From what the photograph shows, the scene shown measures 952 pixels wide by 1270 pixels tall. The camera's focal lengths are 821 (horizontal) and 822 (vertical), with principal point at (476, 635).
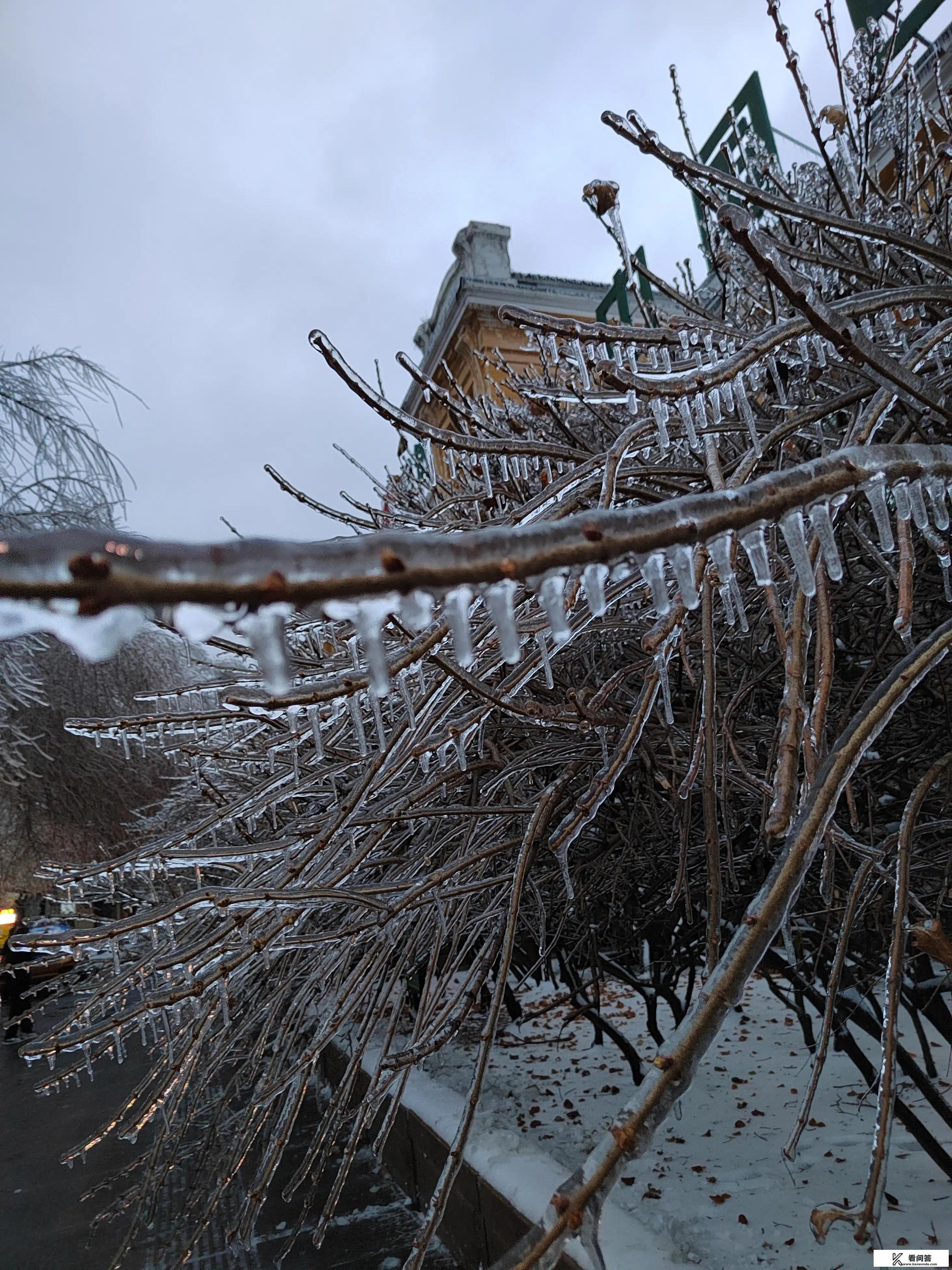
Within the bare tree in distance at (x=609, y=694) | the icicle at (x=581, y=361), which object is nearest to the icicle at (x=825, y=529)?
the bare tree in distance at (x=609, y=694)

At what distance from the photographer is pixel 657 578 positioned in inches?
31.0

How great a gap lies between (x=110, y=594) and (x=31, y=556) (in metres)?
0.05

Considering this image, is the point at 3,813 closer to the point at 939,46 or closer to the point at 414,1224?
the point at 414,1224

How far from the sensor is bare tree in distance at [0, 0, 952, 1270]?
73cm

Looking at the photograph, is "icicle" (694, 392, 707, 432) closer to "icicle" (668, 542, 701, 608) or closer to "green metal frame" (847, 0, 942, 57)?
"icicle" (668, 542, 701, 608)

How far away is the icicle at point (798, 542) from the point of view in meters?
0.86

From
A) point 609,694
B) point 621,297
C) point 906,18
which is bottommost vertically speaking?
point 609,694

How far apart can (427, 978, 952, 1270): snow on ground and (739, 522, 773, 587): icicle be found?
182 centimetres

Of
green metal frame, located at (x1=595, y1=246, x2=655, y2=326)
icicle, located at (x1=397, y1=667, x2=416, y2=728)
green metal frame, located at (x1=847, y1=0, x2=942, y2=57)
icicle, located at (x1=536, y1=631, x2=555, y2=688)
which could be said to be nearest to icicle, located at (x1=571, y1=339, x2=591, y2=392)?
icicle, located at (x1=536, y1=631, x2=555, y2=688)

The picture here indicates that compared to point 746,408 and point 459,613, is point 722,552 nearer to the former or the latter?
point 459,613

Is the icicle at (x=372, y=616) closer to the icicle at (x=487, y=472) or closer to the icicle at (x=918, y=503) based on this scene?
the icicle at (x=918, y=503)

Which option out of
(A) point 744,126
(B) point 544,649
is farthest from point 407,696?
(A) point 744,126

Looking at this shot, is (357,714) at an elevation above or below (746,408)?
below

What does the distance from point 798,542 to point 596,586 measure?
0.28 meters
